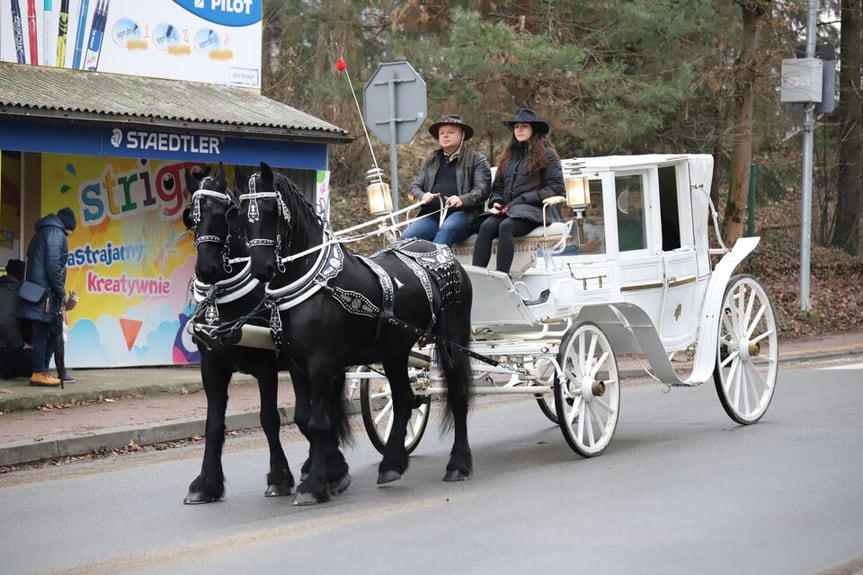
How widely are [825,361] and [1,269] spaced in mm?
11041

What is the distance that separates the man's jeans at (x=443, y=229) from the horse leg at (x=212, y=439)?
8.10ft

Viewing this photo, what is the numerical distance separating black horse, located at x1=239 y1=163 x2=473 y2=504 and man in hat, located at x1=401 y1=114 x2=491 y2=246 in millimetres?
715

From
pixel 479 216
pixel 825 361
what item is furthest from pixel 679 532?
pixel 825 361

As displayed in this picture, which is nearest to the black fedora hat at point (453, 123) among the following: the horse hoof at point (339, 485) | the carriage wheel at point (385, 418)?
the carriage wheel at point (385, 418)

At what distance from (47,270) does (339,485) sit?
19.6 feet

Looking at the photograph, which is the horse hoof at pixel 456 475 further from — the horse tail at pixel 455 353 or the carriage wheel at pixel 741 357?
the carriage wheel at pixel 741 357

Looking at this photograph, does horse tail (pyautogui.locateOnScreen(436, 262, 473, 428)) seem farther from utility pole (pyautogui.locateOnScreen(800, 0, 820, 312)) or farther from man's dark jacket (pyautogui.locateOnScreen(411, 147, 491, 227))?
utility pole (pyautogui.locateOnScreen(800, 0, 820, 312))

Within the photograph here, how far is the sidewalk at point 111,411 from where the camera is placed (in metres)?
11.2

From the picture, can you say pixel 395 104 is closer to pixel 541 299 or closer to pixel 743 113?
pixel 541 299

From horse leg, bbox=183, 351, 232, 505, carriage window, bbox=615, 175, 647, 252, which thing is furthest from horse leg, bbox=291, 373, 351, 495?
carriage window, bbox=615, 175, 647, 252

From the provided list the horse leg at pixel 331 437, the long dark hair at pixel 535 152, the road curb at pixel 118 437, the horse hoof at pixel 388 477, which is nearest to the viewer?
the horse leg at pixel 331 437

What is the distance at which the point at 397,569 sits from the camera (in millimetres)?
6629

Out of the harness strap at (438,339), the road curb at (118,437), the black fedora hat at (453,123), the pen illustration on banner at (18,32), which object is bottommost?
the road curb at (118,437)

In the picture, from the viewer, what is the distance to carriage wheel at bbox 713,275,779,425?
11.4m
